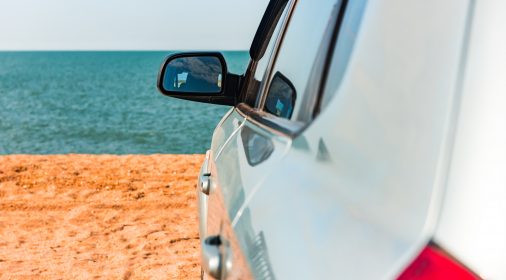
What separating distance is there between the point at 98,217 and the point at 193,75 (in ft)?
15.2

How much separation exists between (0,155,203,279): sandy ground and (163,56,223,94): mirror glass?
250cm

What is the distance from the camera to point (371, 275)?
847 millimetres

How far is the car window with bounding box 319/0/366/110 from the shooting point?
117 cm

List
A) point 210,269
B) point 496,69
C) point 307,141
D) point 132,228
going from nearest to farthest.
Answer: point 496,69 < point 307,141 < point 210,269 < point 132,228

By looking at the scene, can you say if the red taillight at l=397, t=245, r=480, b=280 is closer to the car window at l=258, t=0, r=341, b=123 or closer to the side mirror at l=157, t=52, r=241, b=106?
the car window at l=258, t=0, r=341, b=123

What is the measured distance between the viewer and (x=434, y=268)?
2.65 ft

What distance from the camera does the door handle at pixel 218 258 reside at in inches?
60.3

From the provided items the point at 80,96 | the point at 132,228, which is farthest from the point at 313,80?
the point at 80,96

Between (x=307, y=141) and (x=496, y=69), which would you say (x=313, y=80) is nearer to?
(x=307, y=141)

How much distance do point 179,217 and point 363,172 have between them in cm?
649

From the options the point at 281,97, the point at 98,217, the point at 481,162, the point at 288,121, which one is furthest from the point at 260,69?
the point at 98,217

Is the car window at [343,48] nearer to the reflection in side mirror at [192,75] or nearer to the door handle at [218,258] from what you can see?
the door handle at [218,258]

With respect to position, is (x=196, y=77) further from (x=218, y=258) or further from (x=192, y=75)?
(x=218, y=258)

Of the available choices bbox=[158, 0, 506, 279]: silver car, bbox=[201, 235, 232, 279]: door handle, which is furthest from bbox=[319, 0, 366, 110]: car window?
bbox=[201, 235, 232, 279]: door handle
